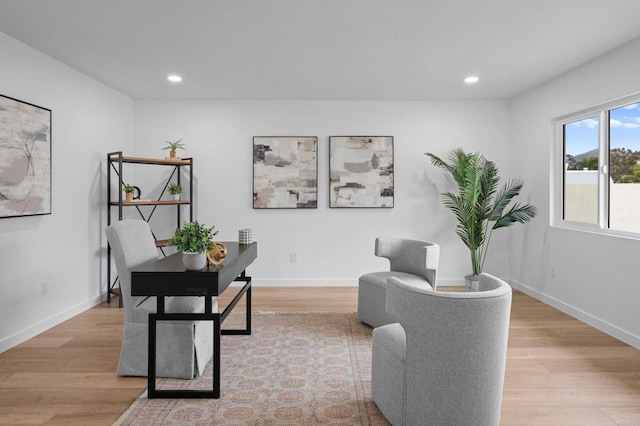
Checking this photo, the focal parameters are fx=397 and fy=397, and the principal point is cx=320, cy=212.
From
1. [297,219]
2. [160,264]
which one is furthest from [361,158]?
[160,264]

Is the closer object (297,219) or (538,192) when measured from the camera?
(538,192)

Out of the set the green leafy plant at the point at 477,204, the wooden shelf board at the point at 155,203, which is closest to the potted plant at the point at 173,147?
the wooden shelf board at the point at 155,203

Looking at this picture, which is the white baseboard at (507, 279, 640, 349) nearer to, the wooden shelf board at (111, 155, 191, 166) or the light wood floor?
the light wood floor

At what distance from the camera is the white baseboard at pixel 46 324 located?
10.6ft

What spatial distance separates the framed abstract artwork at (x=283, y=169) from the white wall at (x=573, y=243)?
8.95ft

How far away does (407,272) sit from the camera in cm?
393

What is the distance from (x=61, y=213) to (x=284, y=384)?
2886mm

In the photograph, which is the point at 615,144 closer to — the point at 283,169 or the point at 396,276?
the point at 396,276

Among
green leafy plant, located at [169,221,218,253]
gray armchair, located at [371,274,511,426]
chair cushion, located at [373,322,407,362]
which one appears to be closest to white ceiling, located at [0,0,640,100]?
green leafy plant, located at [169,221,218,253]

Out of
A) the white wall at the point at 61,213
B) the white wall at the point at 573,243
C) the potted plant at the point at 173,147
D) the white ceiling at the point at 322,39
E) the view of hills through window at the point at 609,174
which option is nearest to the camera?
the white ceiling at the point at 322,39

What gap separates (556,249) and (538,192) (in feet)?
2.46

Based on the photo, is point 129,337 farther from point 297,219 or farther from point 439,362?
point 297,219

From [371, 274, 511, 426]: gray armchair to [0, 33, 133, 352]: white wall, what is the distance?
325 cm

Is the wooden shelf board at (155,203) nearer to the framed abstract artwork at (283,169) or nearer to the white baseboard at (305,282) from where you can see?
the framed abstract artwork at (283,169)
